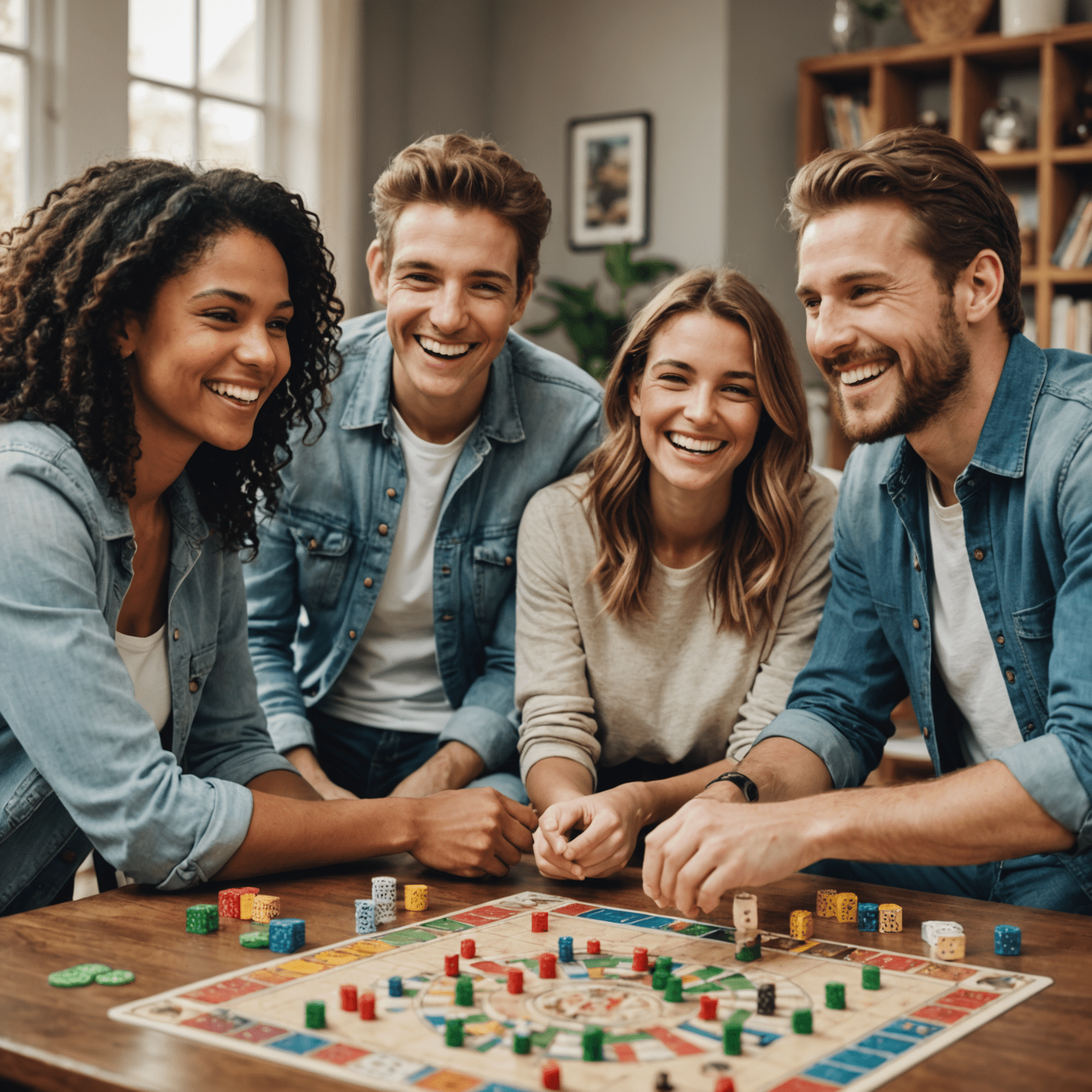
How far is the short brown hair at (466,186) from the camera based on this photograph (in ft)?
7.33

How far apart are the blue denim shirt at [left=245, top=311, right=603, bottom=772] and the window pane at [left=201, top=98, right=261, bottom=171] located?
2377 millimetres

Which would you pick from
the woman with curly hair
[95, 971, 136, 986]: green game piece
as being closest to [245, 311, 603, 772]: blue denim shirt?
the woman with curly hair

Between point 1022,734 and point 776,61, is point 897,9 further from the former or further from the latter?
point 1022,734

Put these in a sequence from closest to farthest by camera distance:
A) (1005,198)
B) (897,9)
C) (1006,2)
→ 1. (1005,198)
2. (1006,2)
3. (897,9)

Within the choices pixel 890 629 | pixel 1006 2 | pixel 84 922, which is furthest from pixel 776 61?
pixel 84 922

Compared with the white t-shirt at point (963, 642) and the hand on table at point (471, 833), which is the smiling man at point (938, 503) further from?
the hand on table at point (471, 833)

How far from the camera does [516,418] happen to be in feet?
7.94

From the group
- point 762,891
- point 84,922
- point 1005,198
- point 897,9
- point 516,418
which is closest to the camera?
point 84,922

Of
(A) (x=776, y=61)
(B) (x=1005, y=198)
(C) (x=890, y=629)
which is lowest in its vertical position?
(C) (x=890, y=629)

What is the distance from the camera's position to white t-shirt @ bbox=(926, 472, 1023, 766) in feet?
5.99

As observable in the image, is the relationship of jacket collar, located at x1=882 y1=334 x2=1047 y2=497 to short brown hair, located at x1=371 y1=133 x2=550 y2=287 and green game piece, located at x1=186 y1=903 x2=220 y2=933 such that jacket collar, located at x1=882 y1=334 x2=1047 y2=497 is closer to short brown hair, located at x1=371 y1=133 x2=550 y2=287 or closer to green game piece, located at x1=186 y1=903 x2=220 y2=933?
short brown hair, located at x1=371 y1=133 x2=550 y2=287

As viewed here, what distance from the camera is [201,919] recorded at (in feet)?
4.42

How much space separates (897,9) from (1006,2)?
1.58 feet

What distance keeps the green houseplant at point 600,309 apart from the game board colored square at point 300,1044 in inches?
160
